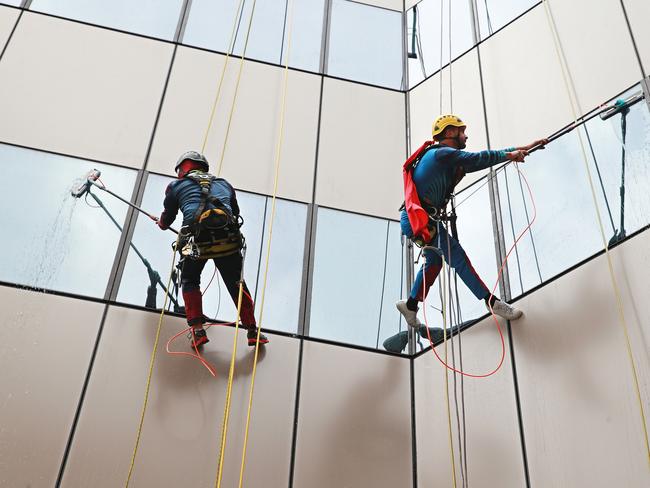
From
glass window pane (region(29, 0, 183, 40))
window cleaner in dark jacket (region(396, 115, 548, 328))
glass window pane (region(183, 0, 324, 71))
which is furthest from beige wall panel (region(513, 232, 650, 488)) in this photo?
glass window pane (region(29, 0, 183, 40))

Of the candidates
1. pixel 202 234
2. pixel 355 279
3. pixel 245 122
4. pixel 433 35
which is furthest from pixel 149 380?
pixel 433 35

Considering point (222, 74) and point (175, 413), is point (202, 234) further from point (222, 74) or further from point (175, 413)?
point (222, 74)

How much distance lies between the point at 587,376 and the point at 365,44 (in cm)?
434

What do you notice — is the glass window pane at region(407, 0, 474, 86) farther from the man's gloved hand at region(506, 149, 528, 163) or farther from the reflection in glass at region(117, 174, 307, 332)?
the man's gloved hand at region(506, 149, 528, 163)

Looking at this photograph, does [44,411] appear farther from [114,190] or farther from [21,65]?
[21,65]

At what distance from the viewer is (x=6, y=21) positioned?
6.08m

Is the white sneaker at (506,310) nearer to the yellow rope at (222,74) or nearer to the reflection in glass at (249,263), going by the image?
the reflection in glass at (249,263)

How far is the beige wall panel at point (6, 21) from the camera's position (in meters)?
5.96

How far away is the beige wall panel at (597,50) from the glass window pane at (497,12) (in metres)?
0.64

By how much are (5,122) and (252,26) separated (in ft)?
8.14

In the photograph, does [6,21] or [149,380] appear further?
[6,21]

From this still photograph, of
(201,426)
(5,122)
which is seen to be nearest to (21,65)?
(5,122)

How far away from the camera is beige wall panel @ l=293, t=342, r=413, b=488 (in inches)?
173

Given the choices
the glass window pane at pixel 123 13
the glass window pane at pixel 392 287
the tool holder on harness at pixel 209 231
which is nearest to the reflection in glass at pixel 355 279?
the glass window pane at pixel 392 287
